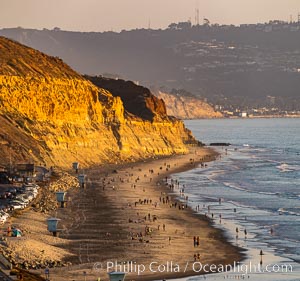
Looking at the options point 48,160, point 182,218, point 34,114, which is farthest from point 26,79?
point 182,218

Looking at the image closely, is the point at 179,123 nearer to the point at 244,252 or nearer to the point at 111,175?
the point at 111,175

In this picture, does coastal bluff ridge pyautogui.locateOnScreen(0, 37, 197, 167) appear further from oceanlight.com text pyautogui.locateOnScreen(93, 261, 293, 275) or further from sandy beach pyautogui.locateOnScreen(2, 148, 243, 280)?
oceanlight.com text pyautogui.locateOnScreen(93, 261, 293, 275)

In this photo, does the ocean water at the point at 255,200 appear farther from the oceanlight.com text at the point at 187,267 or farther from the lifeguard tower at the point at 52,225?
the lifeguard tower at the point at 52,225

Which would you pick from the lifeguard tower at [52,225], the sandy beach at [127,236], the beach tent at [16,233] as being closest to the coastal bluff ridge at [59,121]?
the sandy beach at [127,236]

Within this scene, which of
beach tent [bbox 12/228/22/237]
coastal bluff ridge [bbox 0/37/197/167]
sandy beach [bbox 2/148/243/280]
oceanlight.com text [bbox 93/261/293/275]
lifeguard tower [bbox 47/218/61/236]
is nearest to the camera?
oceanlight.com text [bbox 93/261/293/275]

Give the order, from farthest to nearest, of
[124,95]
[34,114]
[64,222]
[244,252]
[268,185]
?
[124,95], [34,114], [268,185], [64,222], [244,252]

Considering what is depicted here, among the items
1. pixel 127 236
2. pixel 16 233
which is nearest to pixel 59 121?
pixel 127 236

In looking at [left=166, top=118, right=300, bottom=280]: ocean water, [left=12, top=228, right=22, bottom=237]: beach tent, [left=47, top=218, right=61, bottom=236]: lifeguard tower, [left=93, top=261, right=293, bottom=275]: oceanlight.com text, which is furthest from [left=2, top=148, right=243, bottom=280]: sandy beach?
[left=166, top=118, right=300, bottom=280]: ocean water

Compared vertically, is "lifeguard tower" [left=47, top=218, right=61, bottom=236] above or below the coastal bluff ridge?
below
